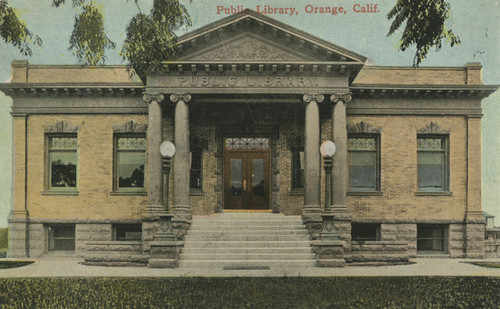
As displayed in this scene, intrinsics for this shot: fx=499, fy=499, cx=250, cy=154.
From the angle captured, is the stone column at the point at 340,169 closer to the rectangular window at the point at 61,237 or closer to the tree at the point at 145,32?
the tree at the point at 145,32

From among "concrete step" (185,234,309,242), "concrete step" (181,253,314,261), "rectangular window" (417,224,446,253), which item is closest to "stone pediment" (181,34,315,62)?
"concrete step" (185,234,309,242)

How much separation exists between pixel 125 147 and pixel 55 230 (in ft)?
14.6

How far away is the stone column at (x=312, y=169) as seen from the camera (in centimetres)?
1734

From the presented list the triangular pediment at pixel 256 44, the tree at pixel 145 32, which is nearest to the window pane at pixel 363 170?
the triangular pediment at pixel 256 44

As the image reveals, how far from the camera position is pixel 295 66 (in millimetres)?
17875

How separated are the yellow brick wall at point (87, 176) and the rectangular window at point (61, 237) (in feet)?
1.74

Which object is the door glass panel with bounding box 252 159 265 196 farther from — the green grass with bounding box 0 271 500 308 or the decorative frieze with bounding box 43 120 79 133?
the green grass with bounding box 0 271 500 308

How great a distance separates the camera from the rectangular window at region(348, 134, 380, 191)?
21156 mm

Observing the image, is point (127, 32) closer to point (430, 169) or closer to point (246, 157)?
point (246, 157)

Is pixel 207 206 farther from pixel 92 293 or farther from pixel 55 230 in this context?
pixel 92 293

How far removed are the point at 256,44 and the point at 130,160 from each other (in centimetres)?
745

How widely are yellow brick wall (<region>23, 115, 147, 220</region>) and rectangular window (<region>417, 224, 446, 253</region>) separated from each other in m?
11.5

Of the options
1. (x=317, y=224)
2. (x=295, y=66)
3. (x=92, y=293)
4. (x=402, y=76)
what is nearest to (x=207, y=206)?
(x=317, y=224)

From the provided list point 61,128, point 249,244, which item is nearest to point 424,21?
point 249,244
